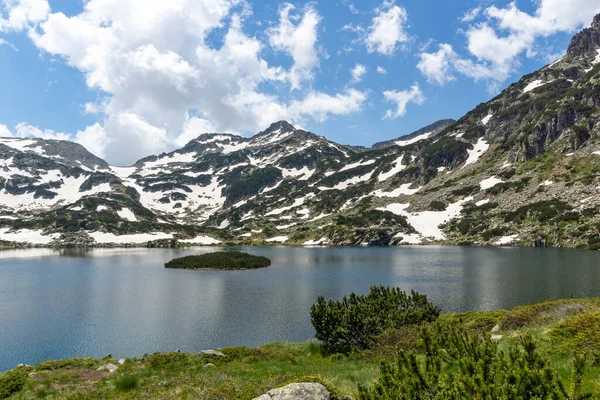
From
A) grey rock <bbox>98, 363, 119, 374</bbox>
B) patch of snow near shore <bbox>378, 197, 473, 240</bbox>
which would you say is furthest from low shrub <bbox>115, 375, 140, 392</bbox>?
patch of snow near shore <bbox>378, 197, 473, 240</bbox>

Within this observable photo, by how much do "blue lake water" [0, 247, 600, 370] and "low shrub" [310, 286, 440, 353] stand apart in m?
10.4

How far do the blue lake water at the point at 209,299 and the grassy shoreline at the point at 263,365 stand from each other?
10.3 m

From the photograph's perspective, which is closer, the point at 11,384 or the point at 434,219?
the point at 11,384

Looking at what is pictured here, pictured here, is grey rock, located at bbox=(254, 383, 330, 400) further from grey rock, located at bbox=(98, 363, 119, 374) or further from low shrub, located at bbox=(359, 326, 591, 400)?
grey rock, located at bbox=(98, 363, 119, 374)

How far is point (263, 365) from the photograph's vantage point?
22.3 meters

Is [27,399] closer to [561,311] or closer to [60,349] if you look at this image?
[60,349]

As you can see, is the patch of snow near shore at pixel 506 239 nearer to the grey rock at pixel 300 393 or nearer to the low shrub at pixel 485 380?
the low shrub at pixel 485 380

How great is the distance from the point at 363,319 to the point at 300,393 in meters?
17.0

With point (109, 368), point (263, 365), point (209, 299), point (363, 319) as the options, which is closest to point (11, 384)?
point (109, 368)

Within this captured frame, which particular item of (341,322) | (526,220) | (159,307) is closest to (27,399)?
(341,322)

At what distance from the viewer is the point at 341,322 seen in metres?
26.1

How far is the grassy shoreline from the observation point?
1400cm

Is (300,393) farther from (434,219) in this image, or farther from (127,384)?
(434,219)

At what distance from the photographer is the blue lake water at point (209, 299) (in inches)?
1452
